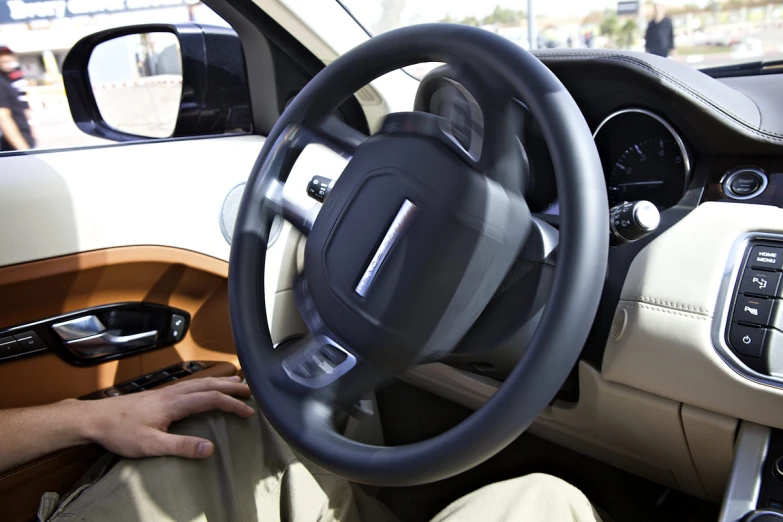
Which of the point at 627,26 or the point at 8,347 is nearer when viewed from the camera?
the point at 8,347

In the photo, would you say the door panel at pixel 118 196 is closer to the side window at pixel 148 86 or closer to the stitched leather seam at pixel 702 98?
the side window at pixel 148 86

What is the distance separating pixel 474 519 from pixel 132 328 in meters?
0.84

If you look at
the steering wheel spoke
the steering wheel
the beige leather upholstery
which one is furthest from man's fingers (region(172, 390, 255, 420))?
the beige leather upholstery

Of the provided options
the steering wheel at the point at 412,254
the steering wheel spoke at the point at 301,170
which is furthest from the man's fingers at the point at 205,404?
the steering wheel spoke at the point at 301,170

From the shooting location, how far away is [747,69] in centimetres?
134

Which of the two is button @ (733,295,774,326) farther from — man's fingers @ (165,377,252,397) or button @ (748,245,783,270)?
man's fingers @ (165,377,252,397)

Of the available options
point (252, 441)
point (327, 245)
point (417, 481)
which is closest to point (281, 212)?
point (327, 245)

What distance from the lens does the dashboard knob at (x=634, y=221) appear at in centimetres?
91

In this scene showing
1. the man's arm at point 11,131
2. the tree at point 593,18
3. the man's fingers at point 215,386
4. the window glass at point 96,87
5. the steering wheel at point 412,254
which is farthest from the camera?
the tree at point 593,18

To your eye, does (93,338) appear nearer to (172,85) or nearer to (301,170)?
(301,170)

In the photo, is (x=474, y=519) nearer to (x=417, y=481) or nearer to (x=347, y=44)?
(x=417, y=481)

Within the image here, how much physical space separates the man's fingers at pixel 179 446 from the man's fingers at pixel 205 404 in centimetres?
6

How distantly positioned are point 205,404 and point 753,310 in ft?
2.76

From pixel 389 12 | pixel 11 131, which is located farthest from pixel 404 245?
pixel 11 131
